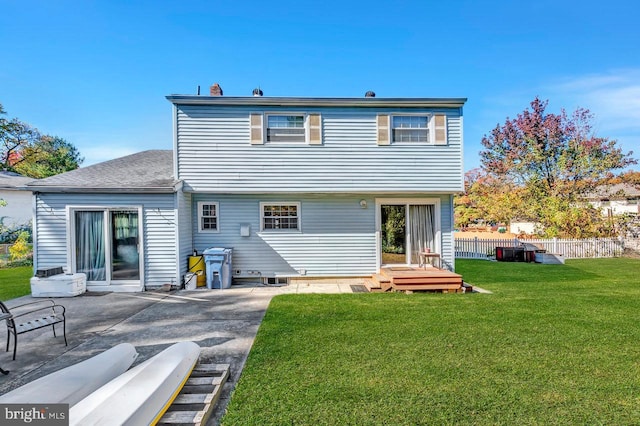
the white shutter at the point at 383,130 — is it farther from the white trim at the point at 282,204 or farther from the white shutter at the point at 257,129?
the white shutter at the point at 257,129

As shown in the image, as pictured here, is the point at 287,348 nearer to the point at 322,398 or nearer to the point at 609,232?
the point at 322,398

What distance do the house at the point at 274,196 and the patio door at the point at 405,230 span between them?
3cm

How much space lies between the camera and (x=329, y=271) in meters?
9.56

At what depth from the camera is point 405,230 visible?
31.7ft

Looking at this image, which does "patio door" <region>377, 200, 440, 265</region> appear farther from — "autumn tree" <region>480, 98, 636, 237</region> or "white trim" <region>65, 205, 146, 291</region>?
"autumn tree" <region>480, 98, 636, 237</region>

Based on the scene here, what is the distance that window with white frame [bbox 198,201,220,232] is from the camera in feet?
30.7

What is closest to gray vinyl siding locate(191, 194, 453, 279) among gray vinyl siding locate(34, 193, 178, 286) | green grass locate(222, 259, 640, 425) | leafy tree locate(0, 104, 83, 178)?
gray vinyl siding locate(34, 193, 178, 286)

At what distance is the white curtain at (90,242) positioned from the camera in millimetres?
8250

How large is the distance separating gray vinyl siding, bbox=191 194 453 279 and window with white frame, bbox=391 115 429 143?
1.87m

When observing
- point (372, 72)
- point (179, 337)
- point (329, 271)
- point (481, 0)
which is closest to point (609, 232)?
point (481, 0)

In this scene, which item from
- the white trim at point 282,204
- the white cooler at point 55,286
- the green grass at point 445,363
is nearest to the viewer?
the green grass at point 445,363

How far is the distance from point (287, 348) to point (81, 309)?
540 centimetres

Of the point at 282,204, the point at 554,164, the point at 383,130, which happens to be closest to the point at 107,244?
the point at 282,204

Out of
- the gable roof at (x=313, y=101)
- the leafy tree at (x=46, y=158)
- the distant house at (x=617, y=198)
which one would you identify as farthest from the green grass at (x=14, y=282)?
the distant house at (x=617, y=198)
